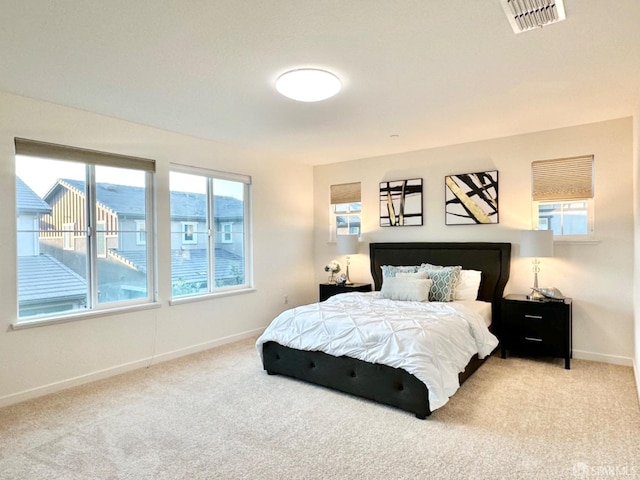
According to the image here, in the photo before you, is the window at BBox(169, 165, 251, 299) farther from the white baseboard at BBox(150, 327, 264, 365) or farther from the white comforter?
the white comforter

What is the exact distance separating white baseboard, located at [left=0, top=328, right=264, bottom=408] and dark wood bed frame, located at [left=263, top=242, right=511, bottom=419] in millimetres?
1196

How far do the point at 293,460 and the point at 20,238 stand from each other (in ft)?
9.27

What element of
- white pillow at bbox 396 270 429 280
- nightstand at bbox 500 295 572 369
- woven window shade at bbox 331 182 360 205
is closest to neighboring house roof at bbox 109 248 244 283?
woven window shade at bbox 331 182 360 205

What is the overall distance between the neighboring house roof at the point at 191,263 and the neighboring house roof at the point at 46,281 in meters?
0.41

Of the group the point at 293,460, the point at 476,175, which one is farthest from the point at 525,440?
the point at 476,175

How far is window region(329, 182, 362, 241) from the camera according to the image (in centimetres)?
568

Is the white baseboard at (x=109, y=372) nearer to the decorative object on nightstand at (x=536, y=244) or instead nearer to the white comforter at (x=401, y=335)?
the white comforter at (x=401, y=335)

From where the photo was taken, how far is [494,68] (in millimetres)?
2648

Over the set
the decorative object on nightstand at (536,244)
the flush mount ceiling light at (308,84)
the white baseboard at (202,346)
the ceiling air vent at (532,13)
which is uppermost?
the ceiling air vent at (532,13)

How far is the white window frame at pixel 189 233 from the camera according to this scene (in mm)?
4414

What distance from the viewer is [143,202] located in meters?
4.05

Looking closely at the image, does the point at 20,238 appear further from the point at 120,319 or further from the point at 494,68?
the point at 494,68

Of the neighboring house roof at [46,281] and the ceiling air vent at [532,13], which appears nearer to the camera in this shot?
the ceiling air vent at [532,13]

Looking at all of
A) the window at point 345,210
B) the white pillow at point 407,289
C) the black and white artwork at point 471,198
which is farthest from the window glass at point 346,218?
the white pillow at point 407,289
